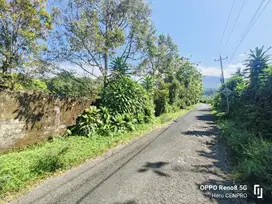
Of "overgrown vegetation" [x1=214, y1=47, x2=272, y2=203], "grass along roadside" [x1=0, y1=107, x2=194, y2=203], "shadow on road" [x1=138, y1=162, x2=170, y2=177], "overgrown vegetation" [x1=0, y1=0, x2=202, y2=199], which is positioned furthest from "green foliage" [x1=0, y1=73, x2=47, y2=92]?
"overgrown vegetation" [x1=214, y1=47, x2=272, y2=203]

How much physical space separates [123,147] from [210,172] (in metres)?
3.29

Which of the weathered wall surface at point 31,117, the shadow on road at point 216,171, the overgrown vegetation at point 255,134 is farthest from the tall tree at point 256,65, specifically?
the weathered wall surface at point 31,117

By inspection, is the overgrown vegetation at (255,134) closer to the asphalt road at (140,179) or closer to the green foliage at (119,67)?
the asphalt road at (140,179)

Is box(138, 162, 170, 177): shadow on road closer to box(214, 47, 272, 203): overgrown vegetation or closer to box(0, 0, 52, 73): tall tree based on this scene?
box(214, 47, 272, 203): overgrown vegetation

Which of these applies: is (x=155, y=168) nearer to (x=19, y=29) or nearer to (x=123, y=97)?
(x=123, y=97)

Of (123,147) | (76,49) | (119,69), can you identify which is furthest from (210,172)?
(76,49)

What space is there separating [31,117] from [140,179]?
14.2ft

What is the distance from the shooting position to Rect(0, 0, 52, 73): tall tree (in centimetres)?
827

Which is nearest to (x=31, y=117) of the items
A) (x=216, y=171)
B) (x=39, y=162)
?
(x=39, y=162)

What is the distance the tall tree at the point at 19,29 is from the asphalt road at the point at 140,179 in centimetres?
700

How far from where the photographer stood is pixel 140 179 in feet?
13.4

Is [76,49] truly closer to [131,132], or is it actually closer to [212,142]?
[131,132]

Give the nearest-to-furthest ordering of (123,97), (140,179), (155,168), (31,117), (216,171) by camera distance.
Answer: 1. (140,179)
2. (216,171)
3. (155,168)
4. (31,117)
5. (123,97)

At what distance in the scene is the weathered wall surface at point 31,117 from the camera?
5.26 meters
